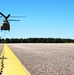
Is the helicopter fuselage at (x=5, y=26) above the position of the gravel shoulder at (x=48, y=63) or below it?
above

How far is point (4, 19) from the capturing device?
6353cm

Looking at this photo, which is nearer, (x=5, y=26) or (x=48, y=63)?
(x=48, y=63)

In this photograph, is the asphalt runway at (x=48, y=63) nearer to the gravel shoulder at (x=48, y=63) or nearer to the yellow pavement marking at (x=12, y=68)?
the gravel shoulder at (x=48, y=63)

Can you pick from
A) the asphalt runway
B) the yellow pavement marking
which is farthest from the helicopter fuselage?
the yellow pavement marking

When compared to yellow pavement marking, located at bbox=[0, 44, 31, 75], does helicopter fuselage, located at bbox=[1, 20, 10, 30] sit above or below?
above

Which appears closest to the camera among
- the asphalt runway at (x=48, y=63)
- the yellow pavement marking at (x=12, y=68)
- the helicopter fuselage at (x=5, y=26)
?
the yellow pavement marking at (x=12, y=68)

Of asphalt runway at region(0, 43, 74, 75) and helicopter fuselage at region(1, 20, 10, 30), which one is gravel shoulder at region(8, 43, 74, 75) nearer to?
asphalt runway at region(0, 43, 74, 75)

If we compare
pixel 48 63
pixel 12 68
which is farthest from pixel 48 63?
pixel 12 68

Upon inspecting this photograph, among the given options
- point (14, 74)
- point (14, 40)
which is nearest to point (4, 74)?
point (14, 74)

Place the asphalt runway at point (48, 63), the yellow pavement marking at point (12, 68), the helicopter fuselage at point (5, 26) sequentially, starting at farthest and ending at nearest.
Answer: the helicopter fuselage at point (5, 26) < the asphalt runway at point (48, 63) < the yellow pavement marking at point (12, 68)

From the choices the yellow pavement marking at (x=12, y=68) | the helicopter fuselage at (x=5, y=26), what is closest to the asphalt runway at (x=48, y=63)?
the yellow pavement marking at (x=12, y=68)

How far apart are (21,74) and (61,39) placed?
187 metres

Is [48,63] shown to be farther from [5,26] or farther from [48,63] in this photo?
[5,26]

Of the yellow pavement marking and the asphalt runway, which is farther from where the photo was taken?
the asphalt runway
